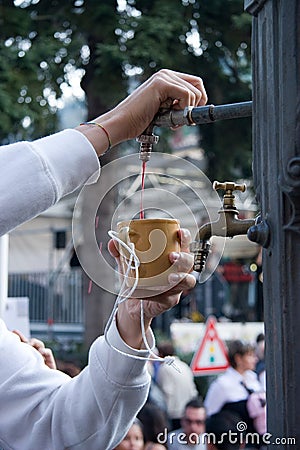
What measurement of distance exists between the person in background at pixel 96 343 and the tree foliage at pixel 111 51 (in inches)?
198

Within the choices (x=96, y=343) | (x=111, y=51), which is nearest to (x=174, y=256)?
(x=96, y=343)

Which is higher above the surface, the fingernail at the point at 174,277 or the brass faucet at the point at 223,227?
the brass faucet at the point at 223,227

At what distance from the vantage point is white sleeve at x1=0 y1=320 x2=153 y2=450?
1.33 meters

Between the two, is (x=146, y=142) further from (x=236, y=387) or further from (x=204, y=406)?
(x=236, y=387)

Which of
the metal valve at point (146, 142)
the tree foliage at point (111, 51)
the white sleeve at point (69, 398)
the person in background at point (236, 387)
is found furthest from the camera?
the tree foliage at point (111, 51)

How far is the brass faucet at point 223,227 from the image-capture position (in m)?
1.05

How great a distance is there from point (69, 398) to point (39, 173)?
543 millimetres

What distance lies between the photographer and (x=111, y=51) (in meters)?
6.29

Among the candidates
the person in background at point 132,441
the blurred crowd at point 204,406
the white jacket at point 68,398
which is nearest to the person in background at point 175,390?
the blurred crowd at point 204,406

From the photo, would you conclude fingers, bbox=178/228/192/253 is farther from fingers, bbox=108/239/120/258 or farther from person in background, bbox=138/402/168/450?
person in background, bbox=138/402/168/450

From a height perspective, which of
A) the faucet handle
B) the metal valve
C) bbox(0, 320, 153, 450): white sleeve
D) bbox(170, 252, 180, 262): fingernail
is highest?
the metal valve

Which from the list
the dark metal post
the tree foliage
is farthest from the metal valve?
the tree foliage

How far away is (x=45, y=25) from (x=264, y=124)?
6.39 metres

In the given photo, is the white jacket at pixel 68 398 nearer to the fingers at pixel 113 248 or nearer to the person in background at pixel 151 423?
the fingers at pixel 113 248
